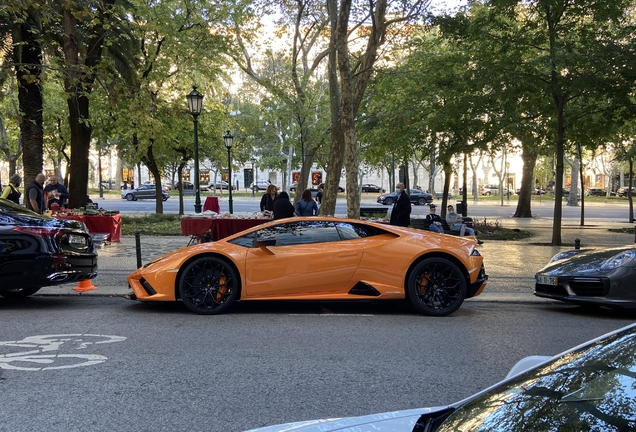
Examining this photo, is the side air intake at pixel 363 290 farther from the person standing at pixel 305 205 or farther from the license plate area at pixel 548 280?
the person standing at pixel 305 205

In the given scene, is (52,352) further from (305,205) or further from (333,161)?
(333,161)

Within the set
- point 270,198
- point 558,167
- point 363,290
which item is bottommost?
point 363,290

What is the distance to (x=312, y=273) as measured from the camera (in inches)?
304

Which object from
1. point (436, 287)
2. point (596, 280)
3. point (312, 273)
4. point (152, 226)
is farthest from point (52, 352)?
point (152, 226)

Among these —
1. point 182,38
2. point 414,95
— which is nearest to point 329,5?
point 414,95

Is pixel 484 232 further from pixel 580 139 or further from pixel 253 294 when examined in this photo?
pixel 253 294

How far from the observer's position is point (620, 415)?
1.60 metres

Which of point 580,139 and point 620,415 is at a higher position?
point 580,139

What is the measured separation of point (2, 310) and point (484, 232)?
16.0 metres

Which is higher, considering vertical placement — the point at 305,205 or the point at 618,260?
the point at 305,205

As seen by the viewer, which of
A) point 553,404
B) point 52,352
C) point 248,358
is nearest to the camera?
point 553,404

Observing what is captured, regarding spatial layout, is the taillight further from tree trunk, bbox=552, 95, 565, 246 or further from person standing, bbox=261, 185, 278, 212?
tree trunk, bbox=552, 95, 565, 246

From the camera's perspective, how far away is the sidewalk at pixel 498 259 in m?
9.60

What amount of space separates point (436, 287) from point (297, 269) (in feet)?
6.29
